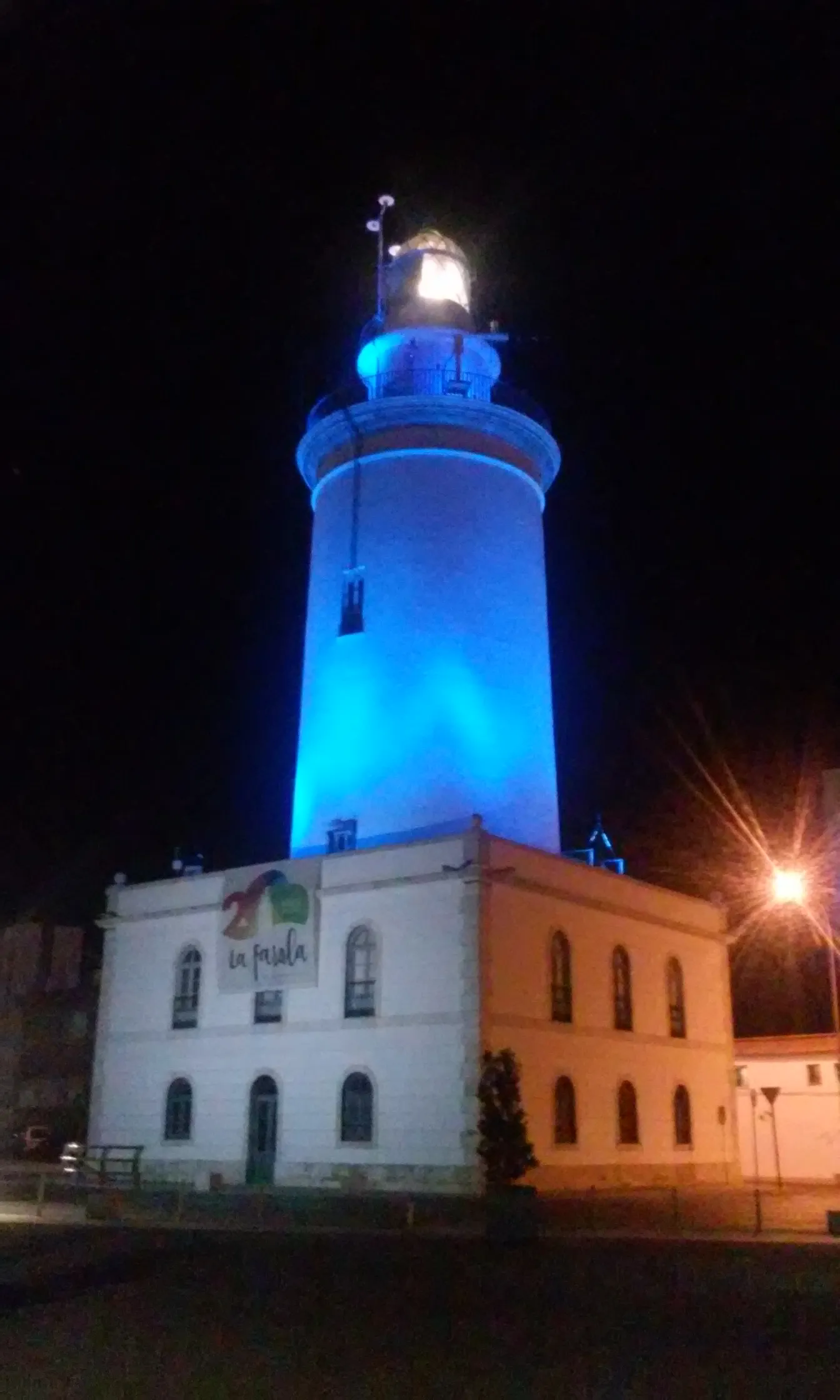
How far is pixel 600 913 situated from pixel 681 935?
399 centimetres

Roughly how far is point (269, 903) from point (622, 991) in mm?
7971

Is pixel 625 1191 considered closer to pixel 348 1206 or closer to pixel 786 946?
pixel 348 1206

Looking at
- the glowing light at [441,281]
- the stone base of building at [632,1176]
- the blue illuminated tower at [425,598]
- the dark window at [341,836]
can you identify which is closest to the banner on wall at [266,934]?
the dark window at [341,836]

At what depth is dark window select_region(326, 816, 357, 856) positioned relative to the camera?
26.5 metres

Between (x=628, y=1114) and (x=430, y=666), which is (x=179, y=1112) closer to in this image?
(x=628, y=1114)

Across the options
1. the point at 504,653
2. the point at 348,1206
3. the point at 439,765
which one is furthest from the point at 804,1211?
the point at 504,653

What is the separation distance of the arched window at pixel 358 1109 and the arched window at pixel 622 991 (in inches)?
242

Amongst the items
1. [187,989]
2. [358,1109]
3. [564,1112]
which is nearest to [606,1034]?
[564,1112]

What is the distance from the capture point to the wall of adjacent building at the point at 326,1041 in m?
23.1

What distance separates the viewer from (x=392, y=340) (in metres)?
30.3

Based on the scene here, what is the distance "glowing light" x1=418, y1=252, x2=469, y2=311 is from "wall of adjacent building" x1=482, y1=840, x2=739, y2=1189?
14.3 meters

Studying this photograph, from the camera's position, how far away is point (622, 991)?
27844 mm

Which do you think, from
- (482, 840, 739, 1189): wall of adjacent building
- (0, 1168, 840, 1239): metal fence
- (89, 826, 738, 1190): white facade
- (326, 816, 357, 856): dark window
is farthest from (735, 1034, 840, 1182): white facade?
(326, 816, 357, 856): dark window

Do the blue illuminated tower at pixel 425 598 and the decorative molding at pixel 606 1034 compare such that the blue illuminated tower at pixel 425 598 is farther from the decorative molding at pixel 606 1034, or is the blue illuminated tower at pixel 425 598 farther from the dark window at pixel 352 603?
the decorative molding at pixel 606 1034
